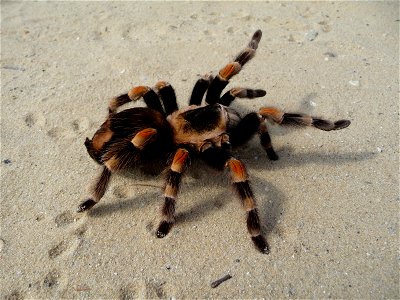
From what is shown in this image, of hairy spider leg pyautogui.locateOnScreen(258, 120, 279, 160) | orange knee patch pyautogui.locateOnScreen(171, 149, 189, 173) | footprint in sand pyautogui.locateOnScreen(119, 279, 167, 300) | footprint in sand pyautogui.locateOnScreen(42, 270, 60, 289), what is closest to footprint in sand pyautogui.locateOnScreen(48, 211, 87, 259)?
footprint in sand pyautogui.locateOnScreen(42, 270, 60, 289)

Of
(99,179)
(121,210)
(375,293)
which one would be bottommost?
(375,293)

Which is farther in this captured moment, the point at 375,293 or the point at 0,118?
the point at 0,118

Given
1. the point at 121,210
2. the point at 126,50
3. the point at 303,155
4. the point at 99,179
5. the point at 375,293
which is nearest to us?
the point at 375,293

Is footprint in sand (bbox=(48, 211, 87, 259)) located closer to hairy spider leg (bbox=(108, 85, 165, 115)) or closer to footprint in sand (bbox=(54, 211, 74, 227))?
footprint in sand (bbox=(54, 211, 74, 227))

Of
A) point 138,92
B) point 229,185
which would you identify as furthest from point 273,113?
point 138,92

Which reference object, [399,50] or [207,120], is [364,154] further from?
[399,50]

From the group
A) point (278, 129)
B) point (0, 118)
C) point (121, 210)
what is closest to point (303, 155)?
point (278, 129)

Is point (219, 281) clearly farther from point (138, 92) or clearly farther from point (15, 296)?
point (138, 92)
